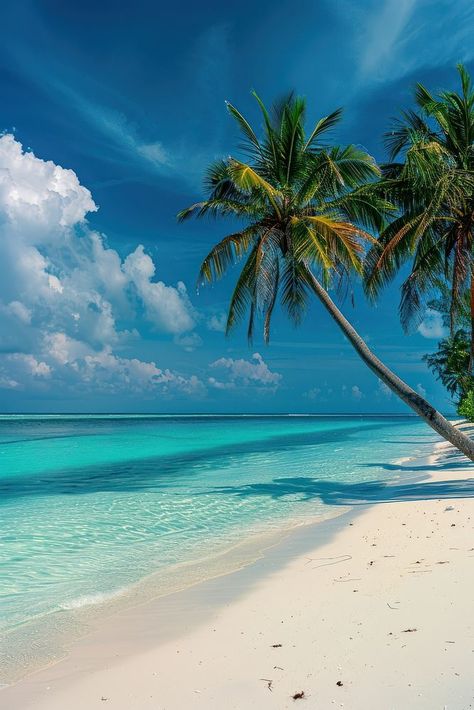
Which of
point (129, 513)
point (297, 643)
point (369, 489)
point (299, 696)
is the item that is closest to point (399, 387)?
point (369, 489)

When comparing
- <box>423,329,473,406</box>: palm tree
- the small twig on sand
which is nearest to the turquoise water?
the small twig on sand

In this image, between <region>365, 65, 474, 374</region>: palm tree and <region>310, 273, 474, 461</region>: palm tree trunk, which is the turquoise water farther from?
<region>365, 65, 474, 374</region>: palm tree

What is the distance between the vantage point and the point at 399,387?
10.5 metres

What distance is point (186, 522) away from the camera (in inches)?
378

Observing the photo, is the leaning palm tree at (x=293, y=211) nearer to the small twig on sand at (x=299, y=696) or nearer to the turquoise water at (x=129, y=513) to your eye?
the turquoise water at (x=129, y=513)

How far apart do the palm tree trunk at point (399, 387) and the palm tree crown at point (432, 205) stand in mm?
1435

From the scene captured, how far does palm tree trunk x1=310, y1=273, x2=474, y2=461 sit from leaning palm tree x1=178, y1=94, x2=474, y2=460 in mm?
30

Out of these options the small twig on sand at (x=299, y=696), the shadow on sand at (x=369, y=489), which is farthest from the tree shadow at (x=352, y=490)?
the small twig on sand at (x=299, y=696)

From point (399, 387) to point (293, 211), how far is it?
15.2ft

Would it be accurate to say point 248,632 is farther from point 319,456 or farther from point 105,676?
point 319,456

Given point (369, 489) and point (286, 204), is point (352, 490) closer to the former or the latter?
point (369, 489)

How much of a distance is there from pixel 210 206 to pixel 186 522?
739 cm

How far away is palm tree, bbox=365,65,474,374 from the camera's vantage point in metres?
10.4

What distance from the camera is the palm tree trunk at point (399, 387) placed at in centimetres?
994
